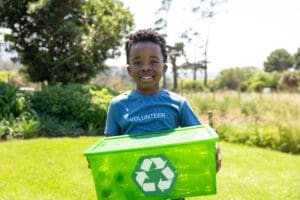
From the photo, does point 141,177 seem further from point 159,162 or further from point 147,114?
point 147,114

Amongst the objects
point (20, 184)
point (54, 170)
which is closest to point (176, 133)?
point (20, 184)

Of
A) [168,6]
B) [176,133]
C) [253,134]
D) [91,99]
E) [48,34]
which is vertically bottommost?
[253,134]

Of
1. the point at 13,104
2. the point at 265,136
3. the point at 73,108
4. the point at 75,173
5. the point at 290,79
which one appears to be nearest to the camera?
the point at 75,173

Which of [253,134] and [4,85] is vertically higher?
[4,85]

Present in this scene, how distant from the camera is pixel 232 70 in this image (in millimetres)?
32812

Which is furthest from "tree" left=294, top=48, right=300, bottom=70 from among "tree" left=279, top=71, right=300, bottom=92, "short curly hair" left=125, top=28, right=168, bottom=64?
"short curly hair" left=125, top=28, right=168, bottom=64

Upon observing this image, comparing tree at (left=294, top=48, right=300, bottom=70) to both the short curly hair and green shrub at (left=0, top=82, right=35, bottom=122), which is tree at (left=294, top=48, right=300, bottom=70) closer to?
green shrub at (left=0, top=82, right=35, bottom=122)

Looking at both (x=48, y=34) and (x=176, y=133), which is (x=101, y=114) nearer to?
(x=48, y=34)

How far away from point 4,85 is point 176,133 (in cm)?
835

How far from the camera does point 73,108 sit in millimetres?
9219

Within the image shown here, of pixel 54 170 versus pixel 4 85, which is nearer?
pixel 54 170

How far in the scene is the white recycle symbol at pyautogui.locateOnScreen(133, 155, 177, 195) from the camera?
172 cm

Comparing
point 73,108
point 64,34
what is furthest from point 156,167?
point 64,34

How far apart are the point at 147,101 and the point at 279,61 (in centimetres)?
4786
